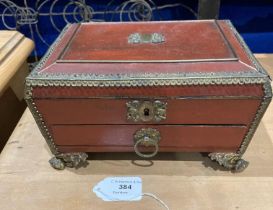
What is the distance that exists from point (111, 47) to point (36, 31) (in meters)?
0.94

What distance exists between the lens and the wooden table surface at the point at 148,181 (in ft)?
2.74

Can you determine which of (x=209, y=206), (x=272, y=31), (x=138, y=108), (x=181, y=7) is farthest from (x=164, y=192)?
(x=272, y=31)

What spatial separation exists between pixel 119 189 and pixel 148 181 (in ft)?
0.27

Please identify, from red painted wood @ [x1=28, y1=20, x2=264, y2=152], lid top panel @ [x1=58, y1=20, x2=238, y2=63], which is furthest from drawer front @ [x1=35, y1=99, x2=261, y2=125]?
lid top panel @ [x1=58, y1=20, x2=238, y2=63]

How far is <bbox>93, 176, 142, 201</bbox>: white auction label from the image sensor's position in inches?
33.6

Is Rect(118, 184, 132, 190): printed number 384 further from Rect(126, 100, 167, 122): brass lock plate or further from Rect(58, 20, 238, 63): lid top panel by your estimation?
Rect(58, 20, 238, 63): lid top panel

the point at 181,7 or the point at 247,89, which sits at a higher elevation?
the point at 247,89

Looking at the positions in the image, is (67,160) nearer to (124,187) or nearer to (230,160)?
(124,187)

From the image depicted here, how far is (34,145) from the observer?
3.41 ft

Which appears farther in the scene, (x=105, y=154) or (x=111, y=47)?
(x=105, y=154)

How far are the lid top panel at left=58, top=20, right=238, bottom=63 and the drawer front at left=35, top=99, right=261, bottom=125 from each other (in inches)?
4.1

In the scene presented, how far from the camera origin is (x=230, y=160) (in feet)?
2.88

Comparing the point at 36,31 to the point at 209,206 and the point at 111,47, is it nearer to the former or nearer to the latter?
the point at 111,47

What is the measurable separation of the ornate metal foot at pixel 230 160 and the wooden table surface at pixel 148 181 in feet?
0.08
